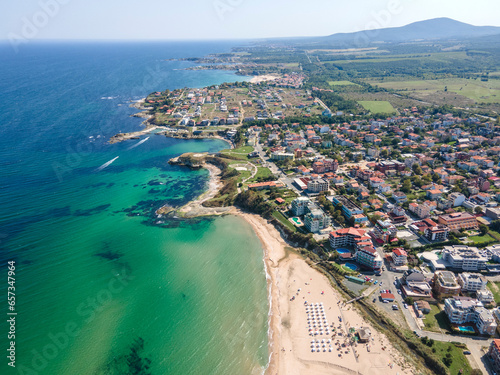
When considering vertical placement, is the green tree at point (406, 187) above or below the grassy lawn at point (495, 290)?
below

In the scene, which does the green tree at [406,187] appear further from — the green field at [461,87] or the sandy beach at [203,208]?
the green field at [461,87]

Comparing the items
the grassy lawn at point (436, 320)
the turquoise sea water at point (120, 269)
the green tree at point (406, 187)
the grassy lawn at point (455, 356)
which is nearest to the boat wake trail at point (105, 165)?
the turquoise sea water at point (120, 269)

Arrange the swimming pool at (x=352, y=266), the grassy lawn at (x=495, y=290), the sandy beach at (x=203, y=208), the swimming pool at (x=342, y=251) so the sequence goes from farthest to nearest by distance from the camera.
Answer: the sandy beach at (x=203, y=208)
the swimming pool at (x=342, y=251)
the swimming pool at (x=352, y=266)
the grassy lawn at (x=495, y=290)

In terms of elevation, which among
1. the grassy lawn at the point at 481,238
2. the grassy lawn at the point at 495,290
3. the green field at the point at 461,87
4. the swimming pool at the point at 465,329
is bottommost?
the green field at the point at 461,87

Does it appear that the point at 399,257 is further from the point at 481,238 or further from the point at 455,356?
the point at 481,238

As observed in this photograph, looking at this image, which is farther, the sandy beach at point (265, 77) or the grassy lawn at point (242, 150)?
the sandy beach at point (265, 77)

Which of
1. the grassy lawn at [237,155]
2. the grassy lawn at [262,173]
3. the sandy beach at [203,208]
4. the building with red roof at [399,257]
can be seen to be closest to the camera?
the building with red roof at [399,257]

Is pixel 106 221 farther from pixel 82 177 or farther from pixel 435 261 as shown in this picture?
pixel 435 261
